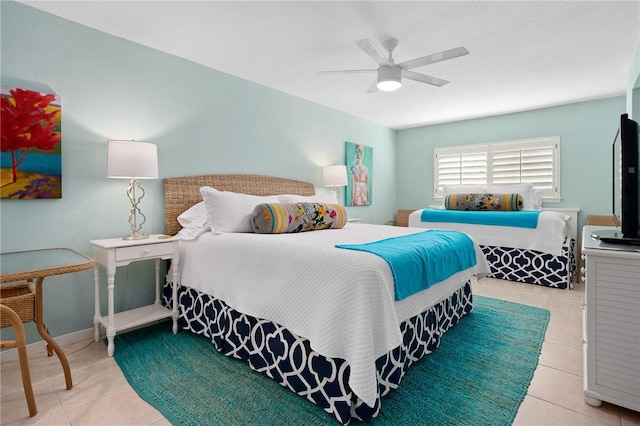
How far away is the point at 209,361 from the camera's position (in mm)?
2168

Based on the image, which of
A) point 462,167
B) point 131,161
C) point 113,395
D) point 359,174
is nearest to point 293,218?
point 131,161

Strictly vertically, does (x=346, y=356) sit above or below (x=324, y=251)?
below

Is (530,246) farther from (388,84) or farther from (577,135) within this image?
(388,84)

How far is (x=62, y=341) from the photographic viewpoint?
95.3 inches

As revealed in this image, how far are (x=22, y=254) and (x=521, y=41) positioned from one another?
403 centimetres

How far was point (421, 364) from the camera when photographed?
2107 mm

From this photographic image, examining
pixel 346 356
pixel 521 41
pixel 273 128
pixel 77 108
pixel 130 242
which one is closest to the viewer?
pixel 346 356

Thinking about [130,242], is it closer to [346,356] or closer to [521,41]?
[346,356]

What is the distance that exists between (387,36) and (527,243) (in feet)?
10.1

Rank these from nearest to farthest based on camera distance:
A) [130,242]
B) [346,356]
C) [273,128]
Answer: [346,356], [130,242], [273,128]

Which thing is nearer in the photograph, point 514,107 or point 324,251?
point 324,251

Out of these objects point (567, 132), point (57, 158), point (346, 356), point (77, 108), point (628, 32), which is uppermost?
point (628, 32)

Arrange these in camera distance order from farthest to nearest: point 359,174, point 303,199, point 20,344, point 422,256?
1. point 359,174
2. point 303,199
3. point 422,256
4. point 20,344

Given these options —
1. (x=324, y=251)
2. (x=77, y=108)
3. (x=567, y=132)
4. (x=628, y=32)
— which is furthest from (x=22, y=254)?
(x=567, y=132)
